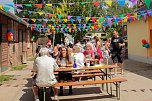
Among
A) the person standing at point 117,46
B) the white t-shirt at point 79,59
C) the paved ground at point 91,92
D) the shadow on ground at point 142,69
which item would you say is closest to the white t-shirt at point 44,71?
the paved ground at point 91,92

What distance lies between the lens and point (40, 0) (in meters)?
45.2

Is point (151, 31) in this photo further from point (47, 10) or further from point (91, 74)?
point (47, 10)

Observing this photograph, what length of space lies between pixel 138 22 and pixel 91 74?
11658 mm

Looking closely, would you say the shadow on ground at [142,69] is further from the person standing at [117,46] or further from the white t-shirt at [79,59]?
the white t-shirt at [79,59]

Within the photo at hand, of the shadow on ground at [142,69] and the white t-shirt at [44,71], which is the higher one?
the white t-shirt at [44,71]

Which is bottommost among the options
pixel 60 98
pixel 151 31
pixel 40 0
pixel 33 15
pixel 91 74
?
pixel 60 98

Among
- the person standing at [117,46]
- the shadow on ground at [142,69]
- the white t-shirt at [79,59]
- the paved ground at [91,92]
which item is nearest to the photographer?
the paved ground at [91,92]

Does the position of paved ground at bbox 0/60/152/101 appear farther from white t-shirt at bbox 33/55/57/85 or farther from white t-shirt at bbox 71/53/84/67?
white t-shirt at bbox 33/55/57/85

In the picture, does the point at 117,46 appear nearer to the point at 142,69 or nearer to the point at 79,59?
the point at 79,59

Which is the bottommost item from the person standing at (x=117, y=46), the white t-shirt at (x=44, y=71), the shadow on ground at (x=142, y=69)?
the shadow on ground at (x=142, y=69)

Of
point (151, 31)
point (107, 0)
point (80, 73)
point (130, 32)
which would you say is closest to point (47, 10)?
point (130, 32)

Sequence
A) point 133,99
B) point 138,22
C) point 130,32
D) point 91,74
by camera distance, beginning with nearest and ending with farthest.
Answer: point 133,99, point 91,74, point 138,22, point 130,32

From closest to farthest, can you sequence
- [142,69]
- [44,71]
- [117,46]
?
[44,71] → [117,46] → [142,69]

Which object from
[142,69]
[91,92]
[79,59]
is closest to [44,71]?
[79,59]
